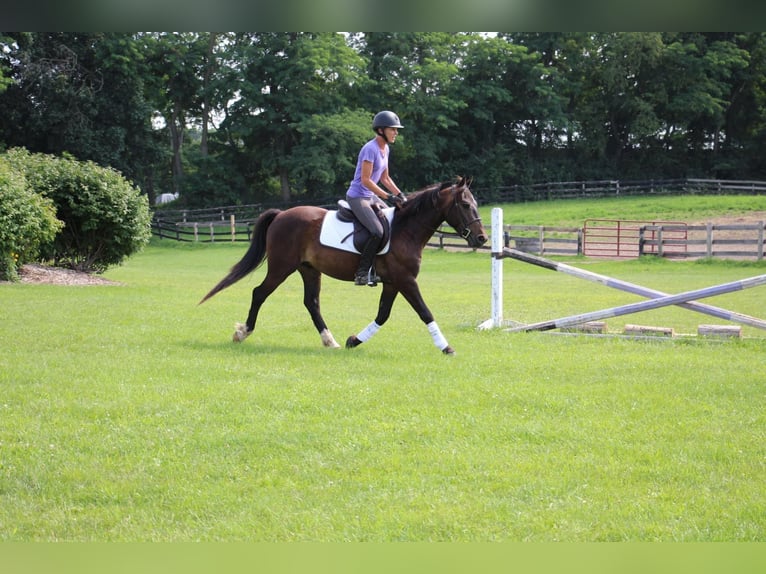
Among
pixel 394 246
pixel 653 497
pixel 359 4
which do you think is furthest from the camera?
pixel 394 246

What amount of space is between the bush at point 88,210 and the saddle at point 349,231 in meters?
11.5

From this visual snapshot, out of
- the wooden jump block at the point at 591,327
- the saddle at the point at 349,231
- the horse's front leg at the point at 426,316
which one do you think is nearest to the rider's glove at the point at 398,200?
the saddle at the point at 349,231

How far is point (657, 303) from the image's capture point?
33.0 feet

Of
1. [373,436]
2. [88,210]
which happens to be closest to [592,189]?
[88,210]

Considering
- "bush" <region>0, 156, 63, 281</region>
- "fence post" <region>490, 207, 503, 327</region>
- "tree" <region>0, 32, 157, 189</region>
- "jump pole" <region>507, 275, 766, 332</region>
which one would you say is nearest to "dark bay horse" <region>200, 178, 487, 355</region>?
"fence post" <region>490, 207, 503, 327</region>

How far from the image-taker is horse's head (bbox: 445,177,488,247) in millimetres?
9555

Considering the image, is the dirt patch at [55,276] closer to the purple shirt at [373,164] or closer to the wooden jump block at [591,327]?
A: the purple shirt at [373,164]

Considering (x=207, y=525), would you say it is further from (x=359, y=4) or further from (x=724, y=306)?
(x=724, y=306)

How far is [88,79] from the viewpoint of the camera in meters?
49.3

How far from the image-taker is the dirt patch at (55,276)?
18.2 metres

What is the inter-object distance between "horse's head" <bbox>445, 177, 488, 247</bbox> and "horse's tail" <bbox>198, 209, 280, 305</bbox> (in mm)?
2447

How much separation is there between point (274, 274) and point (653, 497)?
6712mm

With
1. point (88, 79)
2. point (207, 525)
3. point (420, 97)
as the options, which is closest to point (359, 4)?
point (207, 525)

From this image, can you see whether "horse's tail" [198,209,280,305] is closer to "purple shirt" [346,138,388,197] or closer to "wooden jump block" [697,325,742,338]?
"purple shirt" [346,138,388,197]
